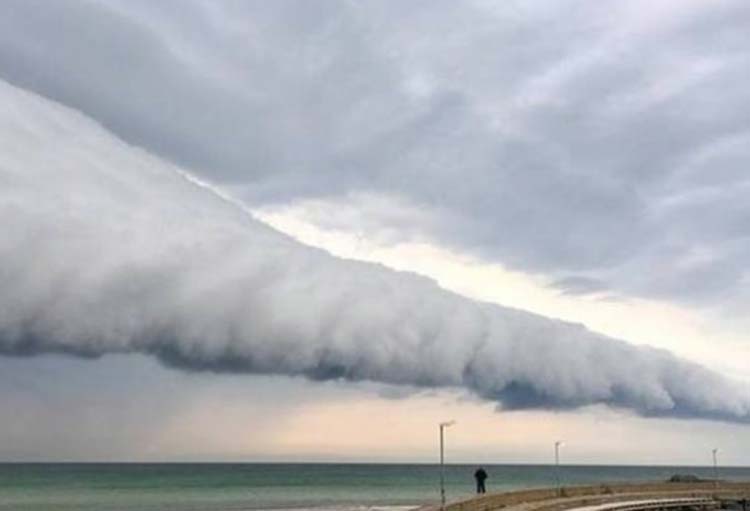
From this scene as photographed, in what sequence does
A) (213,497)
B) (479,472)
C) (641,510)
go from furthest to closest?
(213,497), (641,510), (479,472)

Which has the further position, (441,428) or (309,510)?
(309,510)

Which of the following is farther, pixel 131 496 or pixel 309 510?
pixel 131 496

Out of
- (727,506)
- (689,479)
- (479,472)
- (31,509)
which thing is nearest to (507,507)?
(479,472)

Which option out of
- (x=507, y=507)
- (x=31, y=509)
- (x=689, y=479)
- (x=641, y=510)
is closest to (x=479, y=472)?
(x=507, y=507)

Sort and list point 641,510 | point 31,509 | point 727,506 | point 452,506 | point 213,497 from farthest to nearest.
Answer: point 213,497 < point 31,509 < point 727,506 < point 641,510 < point 452,506

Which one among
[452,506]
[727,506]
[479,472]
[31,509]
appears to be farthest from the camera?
[31,509]

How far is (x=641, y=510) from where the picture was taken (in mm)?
75938

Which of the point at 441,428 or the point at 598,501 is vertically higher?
the point at 441,428

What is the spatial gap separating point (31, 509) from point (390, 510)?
52.3 meters

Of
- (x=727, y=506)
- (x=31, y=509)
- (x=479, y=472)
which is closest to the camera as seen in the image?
(x=479, y=472)

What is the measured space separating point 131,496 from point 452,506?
91.1m

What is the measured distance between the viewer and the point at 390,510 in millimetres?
76312

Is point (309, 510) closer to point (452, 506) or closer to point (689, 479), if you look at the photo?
point (452, 506)

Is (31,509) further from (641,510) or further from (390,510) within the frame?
(641,510)
